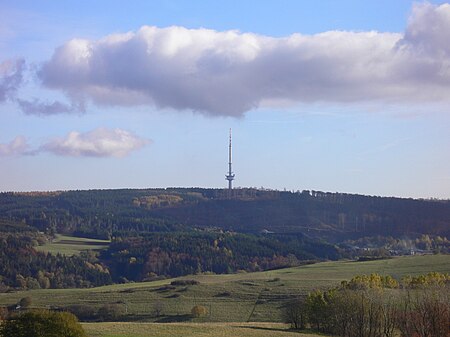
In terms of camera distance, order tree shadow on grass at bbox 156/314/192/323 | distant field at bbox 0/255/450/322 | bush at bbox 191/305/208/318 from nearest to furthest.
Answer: tree shadow on grass at bbox 156/314/192/323 → bush at bbox 191/305/208/318 → distant field at bbox 0/255/450/322

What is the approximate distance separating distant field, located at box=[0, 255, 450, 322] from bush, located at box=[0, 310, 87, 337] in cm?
3775

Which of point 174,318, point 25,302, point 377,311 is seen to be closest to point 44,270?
point 25,302

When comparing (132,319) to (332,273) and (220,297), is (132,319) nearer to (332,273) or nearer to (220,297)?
(220,297)

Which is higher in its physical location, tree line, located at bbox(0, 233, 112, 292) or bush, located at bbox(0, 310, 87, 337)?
bush, located at bbox(0, 310, 87, 337)

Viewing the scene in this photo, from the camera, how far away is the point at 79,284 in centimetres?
16825

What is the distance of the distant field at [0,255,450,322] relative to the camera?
94688 millimetres

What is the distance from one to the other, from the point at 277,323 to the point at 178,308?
1898 centimetres

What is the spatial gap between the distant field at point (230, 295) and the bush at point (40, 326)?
37.7m

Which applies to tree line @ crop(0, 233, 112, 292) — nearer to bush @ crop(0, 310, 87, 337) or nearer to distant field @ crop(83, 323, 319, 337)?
distant field @ crop(83, 323, 319, 337)

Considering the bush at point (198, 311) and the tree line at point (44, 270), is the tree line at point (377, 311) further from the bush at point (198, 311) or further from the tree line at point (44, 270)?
the tree line at point (44, 270)

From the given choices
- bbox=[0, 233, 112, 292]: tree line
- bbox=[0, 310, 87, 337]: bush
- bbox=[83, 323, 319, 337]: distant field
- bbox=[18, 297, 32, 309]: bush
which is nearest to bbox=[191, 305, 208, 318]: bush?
bbox=[83, 323, 319, 337]: distant field

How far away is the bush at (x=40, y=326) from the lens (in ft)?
173

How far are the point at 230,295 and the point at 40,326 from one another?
5885 centimetres

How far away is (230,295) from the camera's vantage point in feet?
360
